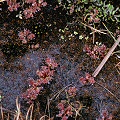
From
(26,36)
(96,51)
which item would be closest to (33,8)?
(26,36)

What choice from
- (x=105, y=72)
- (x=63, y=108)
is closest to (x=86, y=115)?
(x=63, y=108)

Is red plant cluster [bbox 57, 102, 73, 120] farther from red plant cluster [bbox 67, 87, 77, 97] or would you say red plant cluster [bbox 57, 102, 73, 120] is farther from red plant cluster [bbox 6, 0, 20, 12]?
red plant cluster [bbox 6, 0, 20, 12]

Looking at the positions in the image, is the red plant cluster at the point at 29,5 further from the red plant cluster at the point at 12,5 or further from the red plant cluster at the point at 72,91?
the red plant cluster at the point at 72,91

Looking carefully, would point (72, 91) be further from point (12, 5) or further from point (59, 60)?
point (12, 5)

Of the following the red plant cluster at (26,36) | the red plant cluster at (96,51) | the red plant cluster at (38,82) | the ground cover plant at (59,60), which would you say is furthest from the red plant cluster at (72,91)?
the red plant cluster at (26,36)

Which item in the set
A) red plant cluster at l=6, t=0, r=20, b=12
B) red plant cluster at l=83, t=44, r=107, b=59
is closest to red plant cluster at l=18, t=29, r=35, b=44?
red plant cluster at l=6, t=0, r=20, b=12

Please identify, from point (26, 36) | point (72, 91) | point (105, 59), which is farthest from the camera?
point (26, 36)
